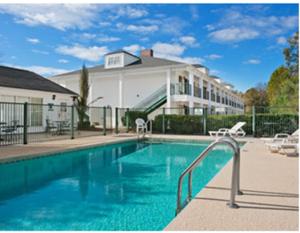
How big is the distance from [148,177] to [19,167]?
4.19 m

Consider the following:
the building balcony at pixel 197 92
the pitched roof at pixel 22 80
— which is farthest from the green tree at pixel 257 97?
the pitched roof at pixel 22 80

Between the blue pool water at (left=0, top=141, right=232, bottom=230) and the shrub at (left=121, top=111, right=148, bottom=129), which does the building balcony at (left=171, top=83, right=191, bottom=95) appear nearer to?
→ the shrub at (left=121, top=111, right=148, bottom=129)

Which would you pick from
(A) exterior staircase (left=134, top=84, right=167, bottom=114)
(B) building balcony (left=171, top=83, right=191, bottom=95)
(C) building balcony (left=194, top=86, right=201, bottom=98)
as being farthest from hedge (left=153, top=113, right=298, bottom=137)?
(C) building balcony (left=194, top=86, right=201, bottom=98)

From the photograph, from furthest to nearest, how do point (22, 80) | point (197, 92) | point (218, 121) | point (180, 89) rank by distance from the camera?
point (197, 92), point (180, 89), point (218, 121), point (22, 80)

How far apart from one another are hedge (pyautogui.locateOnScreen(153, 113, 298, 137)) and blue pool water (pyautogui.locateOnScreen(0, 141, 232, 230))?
21.3 feet

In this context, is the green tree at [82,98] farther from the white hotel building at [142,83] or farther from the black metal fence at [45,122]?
the white hotel building at [142,83]

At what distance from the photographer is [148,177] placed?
291 inches

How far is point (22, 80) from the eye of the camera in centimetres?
1670

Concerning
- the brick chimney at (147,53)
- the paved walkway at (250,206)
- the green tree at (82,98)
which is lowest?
the paved walkway at (250,206)

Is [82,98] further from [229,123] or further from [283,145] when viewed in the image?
[283,145]

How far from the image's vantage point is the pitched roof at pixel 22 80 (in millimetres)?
15000

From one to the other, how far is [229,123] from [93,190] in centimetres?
1292

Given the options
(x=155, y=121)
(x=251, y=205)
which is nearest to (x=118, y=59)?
(x=155, y=121)

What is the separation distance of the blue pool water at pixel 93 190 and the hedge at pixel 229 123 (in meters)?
6.49
